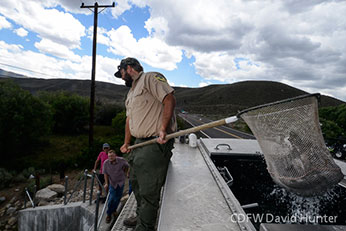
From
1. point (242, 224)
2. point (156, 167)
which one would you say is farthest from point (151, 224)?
point (242, 224)

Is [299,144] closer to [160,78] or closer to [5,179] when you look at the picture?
[160,78]

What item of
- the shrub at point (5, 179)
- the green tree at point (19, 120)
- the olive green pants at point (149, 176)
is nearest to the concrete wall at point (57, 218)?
the olive green pants at point (149, 176)

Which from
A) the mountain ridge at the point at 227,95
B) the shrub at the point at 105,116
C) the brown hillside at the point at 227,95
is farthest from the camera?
the brown hillside at the point at 227,95

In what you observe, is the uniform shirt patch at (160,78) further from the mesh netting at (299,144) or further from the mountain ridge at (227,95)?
the mountain ridge at (227,95)

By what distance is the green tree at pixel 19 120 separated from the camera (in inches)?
573

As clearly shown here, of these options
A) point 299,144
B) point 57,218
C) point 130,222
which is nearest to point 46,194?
point 57,218

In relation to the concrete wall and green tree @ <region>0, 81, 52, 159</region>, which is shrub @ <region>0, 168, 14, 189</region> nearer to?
green tree @ <region>0, 81, 52, 159</region>

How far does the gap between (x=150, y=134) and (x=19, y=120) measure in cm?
1647

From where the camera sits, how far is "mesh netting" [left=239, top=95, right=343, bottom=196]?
174cm

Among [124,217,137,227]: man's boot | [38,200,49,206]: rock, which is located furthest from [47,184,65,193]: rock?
[124,217,137,227]: man's boot

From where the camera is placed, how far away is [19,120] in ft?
49.1

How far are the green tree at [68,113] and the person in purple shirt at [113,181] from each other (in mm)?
19607

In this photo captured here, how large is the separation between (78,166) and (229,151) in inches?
403

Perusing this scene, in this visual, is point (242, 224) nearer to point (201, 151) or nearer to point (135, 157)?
point (135, 157)
